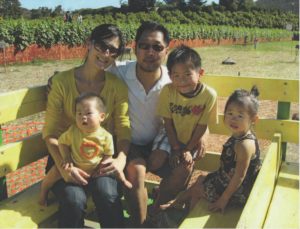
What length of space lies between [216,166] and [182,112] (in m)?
0.73

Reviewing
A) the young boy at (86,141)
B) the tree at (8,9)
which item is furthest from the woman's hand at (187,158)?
the tree at (8,9)

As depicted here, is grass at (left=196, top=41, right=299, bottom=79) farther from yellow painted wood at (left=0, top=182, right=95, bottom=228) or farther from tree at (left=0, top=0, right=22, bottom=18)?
tree at (left=0, top=0, right=22, bottom=18)

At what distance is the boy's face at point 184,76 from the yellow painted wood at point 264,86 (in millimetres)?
717

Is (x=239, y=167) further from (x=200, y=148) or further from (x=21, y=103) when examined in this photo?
(x=21, y=103)

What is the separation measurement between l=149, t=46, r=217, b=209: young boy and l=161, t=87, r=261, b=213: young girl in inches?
11.7

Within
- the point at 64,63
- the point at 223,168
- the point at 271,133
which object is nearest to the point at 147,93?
the point at 223,168

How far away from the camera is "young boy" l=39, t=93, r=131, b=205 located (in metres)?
2.83

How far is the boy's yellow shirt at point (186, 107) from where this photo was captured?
3250 mm

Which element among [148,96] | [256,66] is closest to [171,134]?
[148,96]

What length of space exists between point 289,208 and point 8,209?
1.97 m

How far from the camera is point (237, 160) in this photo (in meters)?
2.84

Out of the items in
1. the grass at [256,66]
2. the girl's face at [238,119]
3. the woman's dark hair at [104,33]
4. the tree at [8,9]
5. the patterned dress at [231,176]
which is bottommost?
the grass at [256,66]

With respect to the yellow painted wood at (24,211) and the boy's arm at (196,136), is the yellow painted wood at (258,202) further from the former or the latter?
the yellow painted wood at (24,211)

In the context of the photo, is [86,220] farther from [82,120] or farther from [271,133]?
[271,133]
